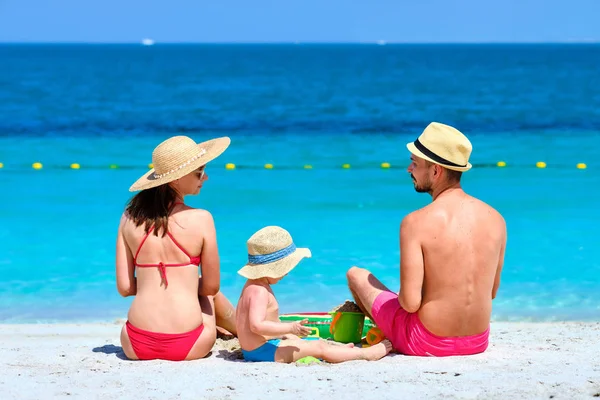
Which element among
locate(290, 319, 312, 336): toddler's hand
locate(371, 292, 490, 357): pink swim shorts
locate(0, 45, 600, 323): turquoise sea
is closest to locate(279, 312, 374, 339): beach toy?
locate(371, 292, 490, 357): pink swim shorts

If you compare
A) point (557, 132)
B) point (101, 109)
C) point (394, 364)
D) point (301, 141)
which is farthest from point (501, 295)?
point (101, 109)

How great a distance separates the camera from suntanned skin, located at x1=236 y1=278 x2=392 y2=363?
4.30 meters

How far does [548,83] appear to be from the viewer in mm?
41406

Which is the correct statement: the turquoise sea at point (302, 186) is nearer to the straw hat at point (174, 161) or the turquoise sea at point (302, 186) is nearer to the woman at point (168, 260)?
the woman at point (168, 260)

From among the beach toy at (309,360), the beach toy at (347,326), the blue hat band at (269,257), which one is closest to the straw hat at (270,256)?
the blue hat band at (269,257)

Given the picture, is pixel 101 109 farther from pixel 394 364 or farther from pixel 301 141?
pixel 394 364

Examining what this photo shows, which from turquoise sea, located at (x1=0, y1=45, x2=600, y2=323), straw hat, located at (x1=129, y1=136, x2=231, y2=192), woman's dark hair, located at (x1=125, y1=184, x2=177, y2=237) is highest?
straw hat, located at (x1=129, y1=136, x2=231, y2=192)

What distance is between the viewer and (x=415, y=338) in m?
4.37

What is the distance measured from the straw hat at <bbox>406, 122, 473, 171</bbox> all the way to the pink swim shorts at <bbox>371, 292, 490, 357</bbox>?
72cm

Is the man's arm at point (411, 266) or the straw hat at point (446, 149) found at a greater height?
the straw hat at point (446, 149)

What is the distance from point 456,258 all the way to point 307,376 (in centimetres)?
89

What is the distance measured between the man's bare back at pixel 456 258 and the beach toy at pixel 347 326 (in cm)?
55

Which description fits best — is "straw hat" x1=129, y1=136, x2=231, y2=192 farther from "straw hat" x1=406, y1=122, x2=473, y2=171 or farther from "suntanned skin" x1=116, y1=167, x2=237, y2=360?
"straw hat" x1=406, y1=122, x2=473, y2=171

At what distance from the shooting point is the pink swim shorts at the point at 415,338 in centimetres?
435
